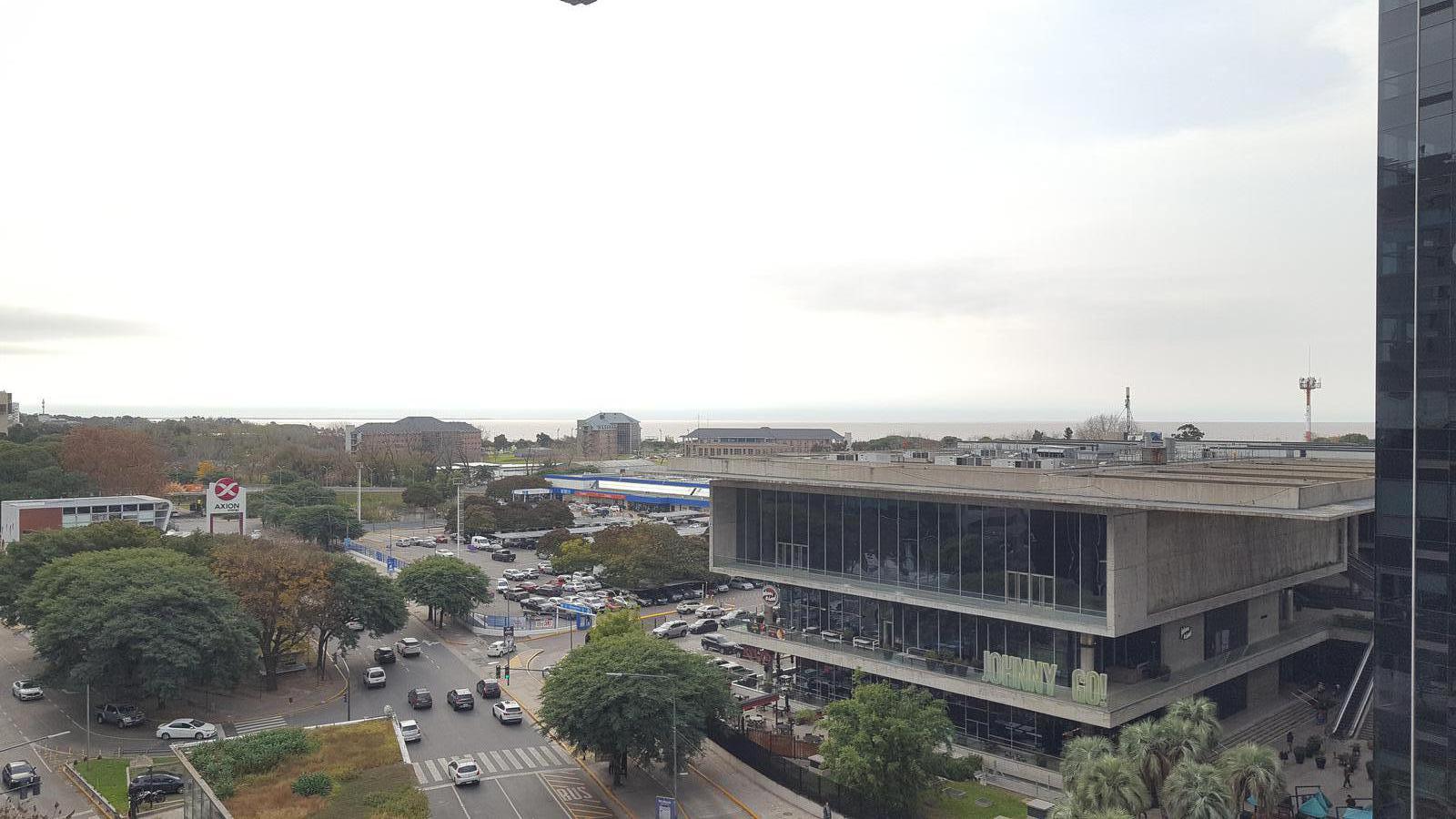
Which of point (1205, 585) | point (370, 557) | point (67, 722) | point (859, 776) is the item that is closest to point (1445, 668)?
point (1205, 585)

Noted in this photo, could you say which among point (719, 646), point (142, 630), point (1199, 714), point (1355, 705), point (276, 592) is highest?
point (1199, 714)

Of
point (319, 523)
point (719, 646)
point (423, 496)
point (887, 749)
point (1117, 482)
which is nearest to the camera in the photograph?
point (887, 749)

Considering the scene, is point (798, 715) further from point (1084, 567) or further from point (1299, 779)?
point (1299, 779)

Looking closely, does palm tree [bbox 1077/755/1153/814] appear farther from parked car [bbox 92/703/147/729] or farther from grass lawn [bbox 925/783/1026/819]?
parked car [bbox 92/703/147/729]

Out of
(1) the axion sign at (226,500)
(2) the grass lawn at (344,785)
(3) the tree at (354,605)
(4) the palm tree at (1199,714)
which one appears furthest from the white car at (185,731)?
(4) the palm tree at (1199,714)

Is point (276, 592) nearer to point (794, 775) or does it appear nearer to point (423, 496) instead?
point (794, 775)

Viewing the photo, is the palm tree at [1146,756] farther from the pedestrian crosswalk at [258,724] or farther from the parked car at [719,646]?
the pedestrian crosswalk at [258,724]

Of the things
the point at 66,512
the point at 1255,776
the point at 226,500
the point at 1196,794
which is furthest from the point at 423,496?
the point at 1255,776
